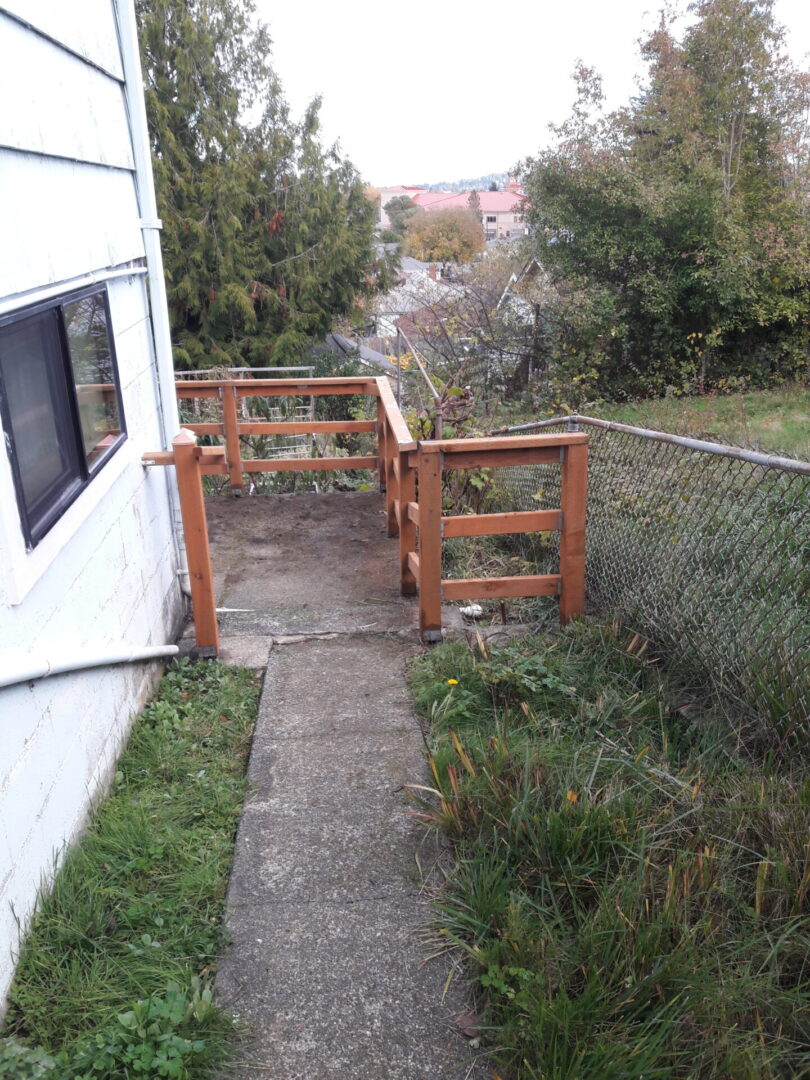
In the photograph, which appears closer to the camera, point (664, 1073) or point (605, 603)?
point (664, 1073)

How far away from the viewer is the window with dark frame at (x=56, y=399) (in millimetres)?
2448

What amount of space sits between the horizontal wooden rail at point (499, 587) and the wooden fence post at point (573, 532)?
69mm

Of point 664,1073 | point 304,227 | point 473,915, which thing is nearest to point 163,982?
point 473,915

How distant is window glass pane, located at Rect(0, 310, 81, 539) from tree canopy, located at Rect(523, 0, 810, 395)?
14098 millimetres

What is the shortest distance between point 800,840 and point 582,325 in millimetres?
14522

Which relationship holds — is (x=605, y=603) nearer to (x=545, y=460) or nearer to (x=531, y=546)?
(x=545, y=460)

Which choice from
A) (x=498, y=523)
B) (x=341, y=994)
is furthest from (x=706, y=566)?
(x=341, y=994)

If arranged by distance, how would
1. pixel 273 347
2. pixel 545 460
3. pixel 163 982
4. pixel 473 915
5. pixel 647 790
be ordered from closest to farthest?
pixel 163 982 → pixel 473 915 → pixel 647 790 → pixel 545 460 → pixel 273 347

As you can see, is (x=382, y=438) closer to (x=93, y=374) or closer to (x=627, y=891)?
(x=93, y=374)

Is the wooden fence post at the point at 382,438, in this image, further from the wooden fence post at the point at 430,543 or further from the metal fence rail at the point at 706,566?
the wooden fence post at the point at 430,543

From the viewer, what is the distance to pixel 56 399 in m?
2.87

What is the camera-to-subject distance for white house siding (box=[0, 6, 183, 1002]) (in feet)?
7.32

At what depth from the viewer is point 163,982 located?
2.16m

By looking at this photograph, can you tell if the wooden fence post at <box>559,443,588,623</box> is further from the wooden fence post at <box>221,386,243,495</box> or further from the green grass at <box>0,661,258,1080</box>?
the wooden fence post at <box>221,386,243,495</box>
